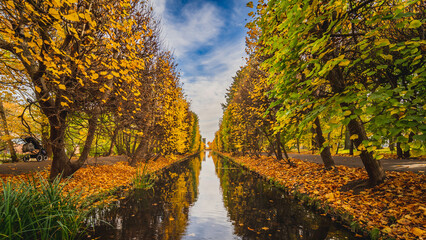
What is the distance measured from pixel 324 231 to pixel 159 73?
13.2 m

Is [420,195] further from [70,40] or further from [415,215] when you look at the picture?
[70,40]

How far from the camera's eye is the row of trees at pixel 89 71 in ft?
15.5

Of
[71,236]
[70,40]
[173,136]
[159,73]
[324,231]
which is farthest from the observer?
[173,136]

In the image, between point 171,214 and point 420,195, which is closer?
point 420,195

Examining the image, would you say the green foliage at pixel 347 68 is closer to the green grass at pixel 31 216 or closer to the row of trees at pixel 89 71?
the row of trees at pixel 89 71

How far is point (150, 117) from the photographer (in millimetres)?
14305

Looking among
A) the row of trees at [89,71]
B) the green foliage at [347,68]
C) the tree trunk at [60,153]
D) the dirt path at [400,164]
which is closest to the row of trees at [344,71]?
the green foliage at [347,68]

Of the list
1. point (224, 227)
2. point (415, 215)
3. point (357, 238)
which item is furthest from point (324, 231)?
point (224, 227)

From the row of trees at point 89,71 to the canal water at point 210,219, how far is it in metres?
2.88

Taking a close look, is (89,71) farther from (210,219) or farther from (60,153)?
(210,219)

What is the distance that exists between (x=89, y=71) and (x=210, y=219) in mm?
5749

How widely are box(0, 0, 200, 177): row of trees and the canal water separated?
2878 mm

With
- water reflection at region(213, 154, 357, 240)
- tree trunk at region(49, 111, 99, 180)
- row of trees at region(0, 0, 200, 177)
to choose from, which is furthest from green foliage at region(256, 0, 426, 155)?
tree trunk at region(49, 111, 99, 180)

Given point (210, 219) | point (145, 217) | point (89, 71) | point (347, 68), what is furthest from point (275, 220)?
point (89, 71)
